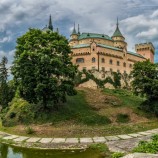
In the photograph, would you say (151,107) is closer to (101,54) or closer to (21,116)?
(21,116)

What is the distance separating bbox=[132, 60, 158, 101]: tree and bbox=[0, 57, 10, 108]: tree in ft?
102

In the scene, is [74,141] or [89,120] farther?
[89,120]

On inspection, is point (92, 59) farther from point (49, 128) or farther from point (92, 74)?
point (49, 128)

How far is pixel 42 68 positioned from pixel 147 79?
16.0 meters

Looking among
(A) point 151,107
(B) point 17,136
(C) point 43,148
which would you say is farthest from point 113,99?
(C) point 43,148

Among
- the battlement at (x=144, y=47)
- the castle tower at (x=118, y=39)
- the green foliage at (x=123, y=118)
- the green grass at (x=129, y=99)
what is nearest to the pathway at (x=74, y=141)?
the green foliage at (x=123, y=118)

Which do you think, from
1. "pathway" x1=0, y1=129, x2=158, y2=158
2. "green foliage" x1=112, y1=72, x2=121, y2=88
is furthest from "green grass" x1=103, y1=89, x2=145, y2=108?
"pathway" x1=0, y1=129, x2=158, y2=158

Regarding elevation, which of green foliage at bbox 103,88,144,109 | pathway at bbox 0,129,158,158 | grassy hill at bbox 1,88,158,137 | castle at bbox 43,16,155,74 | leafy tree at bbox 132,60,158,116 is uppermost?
castle at bbox 43,16,155,74

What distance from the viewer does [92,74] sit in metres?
64.8

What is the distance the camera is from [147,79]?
36.2 metres

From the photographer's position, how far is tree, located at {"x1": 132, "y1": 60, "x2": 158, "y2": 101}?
36062 mm

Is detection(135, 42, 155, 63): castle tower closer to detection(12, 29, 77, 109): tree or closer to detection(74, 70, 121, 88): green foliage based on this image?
detection(74, 70, 121, 88): green foliage

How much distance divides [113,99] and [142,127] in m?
12.9

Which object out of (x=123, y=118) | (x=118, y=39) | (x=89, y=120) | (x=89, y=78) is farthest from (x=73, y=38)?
(x=89, y=120)
